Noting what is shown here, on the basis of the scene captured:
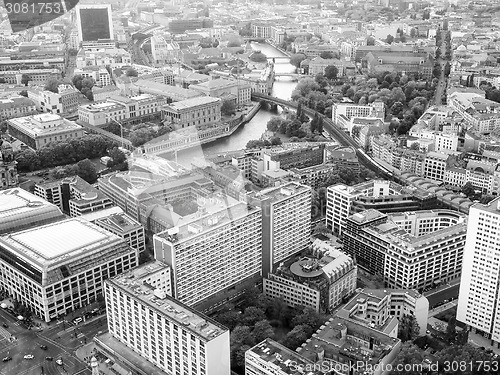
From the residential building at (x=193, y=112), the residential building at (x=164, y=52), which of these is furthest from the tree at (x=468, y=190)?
the residential building at (x=164, y=52)

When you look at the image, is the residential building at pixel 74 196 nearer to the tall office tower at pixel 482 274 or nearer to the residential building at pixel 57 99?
the tall office tower at pixel 482 274

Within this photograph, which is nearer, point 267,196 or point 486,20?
point 267,196

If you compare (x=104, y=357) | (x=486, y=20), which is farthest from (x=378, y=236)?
(x=486, y=20)

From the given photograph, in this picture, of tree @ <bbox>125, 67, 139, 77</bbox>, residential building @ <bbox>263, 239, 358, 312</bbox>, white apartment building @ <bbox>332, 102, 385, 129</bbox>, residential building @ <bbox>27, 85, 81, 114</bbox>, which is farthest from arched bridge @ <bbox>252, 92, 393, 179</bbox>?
residential building @ <bbox>27, 85, 81, 114</bbox>

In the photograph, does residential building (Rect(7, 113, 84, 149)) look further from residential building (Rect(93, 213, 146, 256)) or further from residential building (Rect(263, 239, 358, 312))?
residential building (Rect(263, 239, 358, 312))

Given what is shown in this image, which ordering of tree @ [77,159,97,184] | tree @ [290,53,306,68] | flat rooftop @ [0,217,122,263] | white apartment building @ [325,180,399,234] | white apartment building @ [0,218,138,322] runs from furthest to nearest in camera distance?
tree @ [290,53,306,68] → tree @ [77,159,97,184] → white apartment building @ [325,180,399,234] → flat rooftop @ [0,217,122,263] → white apartment building @ [0,218,138,322]

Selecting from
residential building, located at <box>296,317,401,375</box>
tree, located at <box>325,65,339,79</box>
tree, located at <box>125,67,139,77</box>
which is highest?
tree, located at <box>125,67,139,77</box>

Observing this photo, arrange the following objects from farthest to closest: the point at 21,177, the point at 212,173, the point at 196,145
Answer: the point at 196,145 < the point at 21,177 < the point at 212,173

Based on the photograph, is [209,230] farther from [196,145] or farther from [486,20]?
[486,20]
